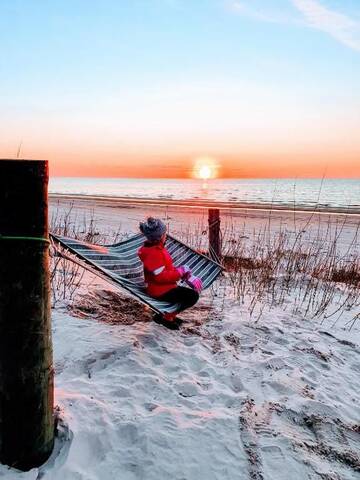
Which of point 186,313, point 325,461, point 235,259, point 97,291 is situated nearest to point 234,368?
point 325,461

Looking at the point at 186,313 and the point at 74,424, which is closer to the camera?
the point at 74,424

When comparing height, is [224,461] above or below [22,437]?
below

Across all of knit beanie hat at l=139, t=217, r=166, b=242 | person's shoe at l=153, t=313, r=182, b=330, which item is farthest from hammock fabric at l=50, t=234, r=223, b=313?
knit beanie hat at l=139, t=217, r=166, b=242

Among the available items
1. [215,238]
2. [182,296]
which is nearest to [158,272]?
[182,296]

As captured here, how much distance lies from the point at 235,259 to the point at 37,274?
5502mm

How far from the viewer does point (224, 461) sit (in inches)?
85.7

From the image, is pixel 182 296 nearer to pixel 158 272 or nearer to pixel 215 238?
pixel 158 272

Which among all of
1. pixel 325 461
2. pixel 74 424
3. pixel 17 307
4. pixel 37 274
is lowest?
pixel 325 461

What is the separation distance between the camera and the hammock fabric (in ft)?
12.2

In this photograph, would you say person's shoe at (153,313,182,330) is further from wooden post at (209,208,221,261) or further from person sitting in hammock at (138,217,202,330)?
wooden post at (209,208,221,261)

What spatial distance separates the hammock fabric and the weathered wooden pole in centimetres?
163

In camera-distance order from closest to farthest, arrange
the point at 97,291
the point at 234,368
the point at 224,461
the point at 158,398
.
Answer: the point at 224,461, the point at 158,398, the point at 234,368, the point at 97,291

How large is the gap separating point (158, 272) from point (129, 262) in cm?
71

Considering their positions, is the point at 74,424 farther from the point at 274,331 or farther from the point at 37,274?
the point at 274,331
